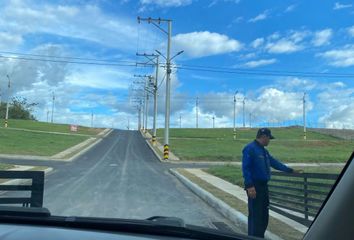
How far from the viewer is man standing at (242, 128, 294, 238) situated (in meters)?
8.46

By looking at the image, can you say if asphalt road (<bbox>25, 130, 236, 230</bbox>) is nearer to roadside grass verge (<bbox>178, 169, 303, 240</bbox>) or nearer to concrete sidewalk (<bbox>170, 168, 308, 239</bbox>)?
concrete sidewalk (<bbox>170, 168, 308, 239</bbox>)

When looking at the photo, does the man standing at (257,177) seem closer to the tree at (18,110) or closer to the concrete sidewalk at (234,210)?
the concrete sidewalk at (234,210)

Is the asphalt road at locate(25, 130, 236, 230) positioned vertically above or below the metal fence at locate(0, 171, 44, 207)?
below

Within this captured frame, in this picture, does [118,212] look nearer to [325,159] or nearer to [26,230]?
[26,230]

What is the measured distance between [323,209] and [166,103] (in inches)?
1650

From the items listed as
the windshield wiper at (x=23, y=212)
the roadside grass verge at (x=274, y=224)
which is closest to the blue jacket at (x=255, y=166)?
the roadside grass verge at (x=274, y=224)

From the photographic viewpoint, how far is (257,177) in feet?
27.8

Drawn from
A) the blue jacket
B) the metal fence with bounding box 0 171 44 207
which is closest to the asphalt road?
the blue jacket

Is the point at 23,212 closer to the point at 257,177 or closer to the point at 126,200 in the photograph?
the point at 257,177

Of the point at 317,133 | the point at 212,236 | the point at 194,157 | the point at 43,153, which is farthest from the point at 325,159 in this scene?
the point at 317,133

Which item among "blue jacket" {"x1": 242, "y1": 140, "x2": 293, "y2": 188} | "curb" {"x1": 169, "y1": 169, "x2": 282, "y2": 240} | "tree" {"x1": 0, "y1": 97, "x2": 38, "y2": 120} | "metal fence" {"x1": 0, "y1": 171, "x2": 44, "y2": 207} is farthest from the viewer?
"tree" {"x1": 0, "y1": 97, "x2": 38, "y2": 120}

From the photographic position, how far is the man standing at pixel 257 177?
846 cm

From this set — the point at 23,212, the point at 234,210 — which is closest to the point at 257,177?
the point at 234,210

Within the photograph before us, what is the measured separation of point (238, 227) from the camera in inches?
451
